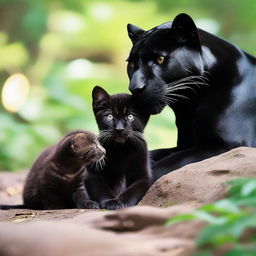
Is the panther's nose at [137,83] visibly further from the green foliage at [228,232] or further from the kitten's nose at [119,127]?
the green foliage at [228,232]

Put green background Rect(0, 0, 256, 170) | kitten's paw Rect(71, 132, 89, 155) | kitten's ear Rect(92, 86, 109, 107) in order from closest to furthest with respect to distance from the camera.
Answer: kitten's ear Rect(92, 86, 109, 107), kitten's paw Rect(71, 132, 89, 155), green background Rect(0, 0, 256, 170)

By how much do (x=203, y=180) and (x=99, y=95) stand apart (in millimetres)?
1312

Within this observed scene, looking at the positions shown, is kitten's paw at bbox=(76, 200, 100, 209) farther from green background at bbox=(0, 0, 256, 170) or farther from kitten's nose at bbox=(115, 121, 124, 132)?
green background at bbox=(0, 0, 256, 170)

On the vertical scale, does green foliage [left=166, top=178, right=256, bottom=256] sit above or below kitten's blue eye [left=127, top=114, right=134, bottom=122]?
below

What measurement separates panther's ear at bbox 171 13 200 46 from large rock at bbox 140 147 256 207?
1.01 meters

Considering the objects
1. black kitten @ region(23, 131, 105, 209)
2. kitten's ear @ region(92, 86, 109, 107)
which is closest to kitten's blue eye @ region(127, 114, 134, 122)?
kitten's ear @ region(92, 86, 109, 107)

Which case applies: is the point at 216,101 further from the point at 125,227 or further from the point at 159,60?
the point at 125,227

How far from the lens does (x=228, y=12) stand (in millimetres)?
9602

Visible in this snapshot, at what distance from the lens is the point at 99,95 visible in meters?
4.00

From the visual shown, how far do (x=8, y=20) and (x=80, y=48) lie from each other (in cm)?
139

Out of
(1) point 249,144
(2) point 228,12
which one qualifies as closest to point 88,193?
(1) point 249,144

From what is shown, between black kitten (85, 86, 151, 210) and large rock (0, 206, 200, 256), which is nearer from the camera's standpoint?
large rock (0, 206, 200, 256)

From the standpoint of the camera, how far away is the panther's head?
12.3 ft

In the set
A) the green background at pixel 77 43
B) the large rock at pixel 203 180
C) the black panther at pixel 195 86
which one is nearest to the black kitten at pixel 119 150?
the black panther at pixel 195 86
